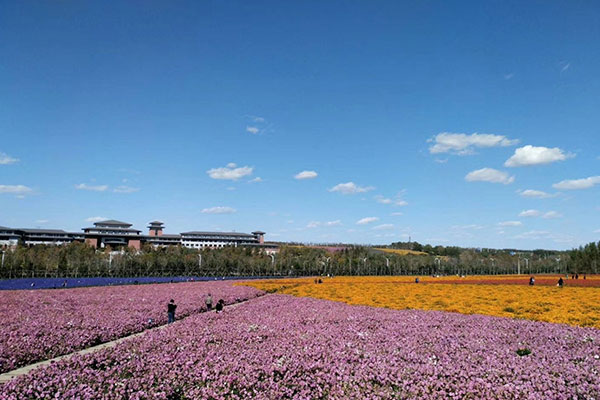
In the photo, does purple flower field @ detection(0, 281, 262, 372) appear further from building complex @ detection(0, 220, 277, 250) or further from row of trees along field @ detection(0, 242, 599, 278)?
building complex @ detection(0, 220, 277, 250)

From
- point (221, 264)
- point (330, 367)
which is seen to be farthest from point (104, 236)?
point (330, 367)

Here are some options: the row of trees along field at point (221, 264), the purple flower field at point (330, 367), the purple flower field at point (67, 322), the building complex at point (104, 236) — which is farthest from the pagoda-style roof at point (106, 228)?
the purple flower field at point (330, 367)

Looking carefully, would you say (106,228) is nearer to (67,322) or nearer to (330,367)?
(67,322)

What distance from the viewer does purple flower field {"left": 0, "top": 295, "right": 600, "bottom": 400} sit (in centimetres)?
824

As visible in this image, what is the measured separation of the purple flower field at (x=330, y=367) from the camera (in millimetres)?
8242

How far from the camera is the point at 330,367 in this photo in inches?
387

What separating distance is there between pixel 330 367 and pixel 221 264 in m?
97.3

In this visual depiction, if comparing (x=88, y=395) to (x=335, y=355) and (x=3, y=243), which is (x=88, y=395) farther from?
(x=3, y=243)

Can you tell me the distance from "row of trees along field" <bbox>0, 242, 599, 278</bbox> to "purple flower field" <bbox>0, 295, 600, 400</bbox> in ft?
257

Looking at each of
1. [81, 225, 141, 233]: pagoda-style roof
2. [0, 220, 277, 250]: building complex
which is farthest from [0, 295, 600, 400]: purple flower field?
[81, 225, 141, 233]: pagoda-style roof

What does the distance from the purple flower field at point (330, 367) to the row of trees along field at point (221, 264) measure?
78.4 meters

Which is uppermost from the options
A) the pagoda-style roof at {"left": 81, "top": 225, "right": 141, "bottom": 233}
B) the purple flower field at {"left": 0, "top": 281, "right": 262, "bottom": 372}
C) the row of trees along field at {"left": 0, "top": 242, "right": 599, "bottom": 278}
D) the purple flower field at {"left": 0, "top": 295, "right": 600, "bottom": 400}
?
the pagoda-style roof at {"left": 81, "top": 225, "right": 141, "bottom": 233}

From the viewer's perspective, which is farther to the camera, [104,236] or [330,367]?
[104,236]

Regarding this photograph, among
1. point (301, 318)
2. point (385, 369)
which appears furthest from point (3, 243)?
point (385, 369)
